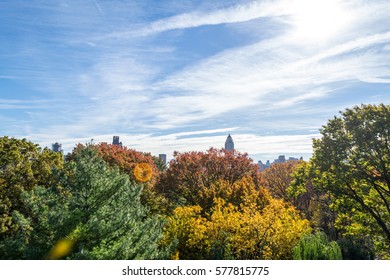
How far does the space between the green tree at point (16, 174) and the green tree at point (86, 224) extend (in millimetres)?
5371

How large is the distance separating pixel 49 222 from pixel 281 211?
12.3 meters

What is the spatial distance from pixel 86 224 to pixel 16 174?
1049cm

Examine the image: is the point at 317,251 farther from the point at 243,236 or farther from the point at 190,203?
A: the point at 190,203

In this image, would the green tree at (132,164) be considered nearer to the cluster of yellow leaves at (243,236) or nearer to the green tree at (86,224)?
the cluster of yellow leaves at (243,236)

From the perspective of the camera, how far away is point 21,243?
13117 millimetres

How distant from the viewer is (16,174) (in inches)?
778

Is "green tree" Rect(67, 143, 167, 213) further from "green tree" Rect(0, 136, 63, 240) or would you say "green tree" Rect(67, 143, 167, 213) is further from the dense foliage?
"green tree" Rect(0, 136, 63, 240)

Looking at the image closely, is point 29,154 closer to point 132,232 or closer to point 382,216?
point 132,232

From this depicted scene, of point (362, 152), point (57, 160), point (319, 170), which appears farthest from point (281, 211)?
point (57, 160)

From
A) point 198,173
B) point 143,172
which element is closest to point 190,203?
point 198,173

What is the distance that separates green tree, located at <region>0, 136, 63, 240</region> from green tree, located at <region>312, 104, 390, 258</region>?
16115 millimetres

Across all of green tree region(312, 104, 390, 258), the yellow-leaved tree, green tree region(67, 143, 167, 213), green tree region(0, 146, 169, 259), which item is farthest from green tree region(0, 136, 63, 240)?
green tree region(312, 104, 390, 258)

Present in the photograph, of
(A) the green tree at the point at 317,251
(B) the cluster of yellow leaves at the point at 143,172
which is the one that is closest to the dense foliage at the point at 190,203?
(A) the green tree at the point at 317,251

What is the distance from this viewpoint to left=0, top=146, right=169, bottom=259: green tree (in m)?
11.7
